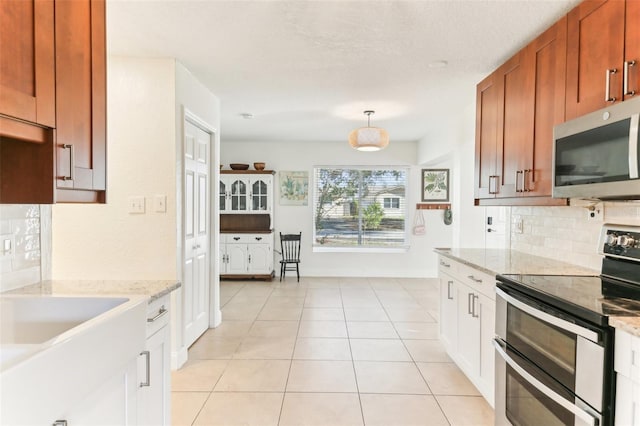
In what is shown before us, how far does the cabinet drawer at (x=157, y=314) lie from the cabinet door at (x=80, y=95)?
56 cm

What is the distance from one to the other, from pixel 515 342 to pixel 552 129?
125 cm

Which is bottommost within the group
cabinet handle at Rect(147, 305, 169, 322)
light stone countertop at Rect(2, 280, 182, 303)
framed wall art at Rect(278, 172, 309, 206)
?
cabinet handle at Rect(147, 305, 169, 322)

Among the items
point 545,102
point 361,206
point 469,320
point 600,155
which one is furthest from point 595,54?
point 361,206

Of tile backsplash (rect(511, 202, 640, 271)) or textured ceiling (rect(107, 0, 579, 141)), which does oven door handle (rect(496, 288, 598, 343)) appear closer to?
tile backsplash (rect(511, 202, 640, 271))

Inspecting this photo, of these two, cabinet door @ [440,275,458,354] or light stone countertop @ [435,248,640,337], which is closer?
light stone countertop @ [435,248,640,337]

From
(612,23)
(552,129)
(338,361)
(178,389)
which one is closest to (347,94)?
(552,129)

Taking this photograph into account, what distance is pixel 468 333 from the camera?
2633mm

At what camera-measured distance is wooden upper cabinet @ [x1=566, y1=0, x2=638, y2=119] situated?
171 centimetres

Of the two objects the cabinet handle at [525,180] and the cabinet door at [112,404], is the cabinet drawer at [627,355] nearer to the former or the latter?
the cabinet handle at [525,180]

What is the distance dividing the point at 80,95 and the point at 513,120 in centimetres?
262

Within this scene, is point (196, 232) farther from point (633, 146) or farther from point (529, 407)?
point (633, 146)

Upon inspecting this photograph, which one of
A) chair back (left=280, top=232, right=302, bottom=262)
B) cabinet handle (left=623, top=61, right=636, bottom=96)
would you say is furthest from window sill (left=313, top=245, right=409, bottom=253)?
cabinet handle (left=623, top=61, right=636, bottom=96)

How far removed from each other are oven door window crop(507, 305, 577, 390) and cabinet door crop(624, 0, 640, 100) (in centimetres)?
109

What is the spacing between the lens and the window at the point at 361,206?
22.0 feet
